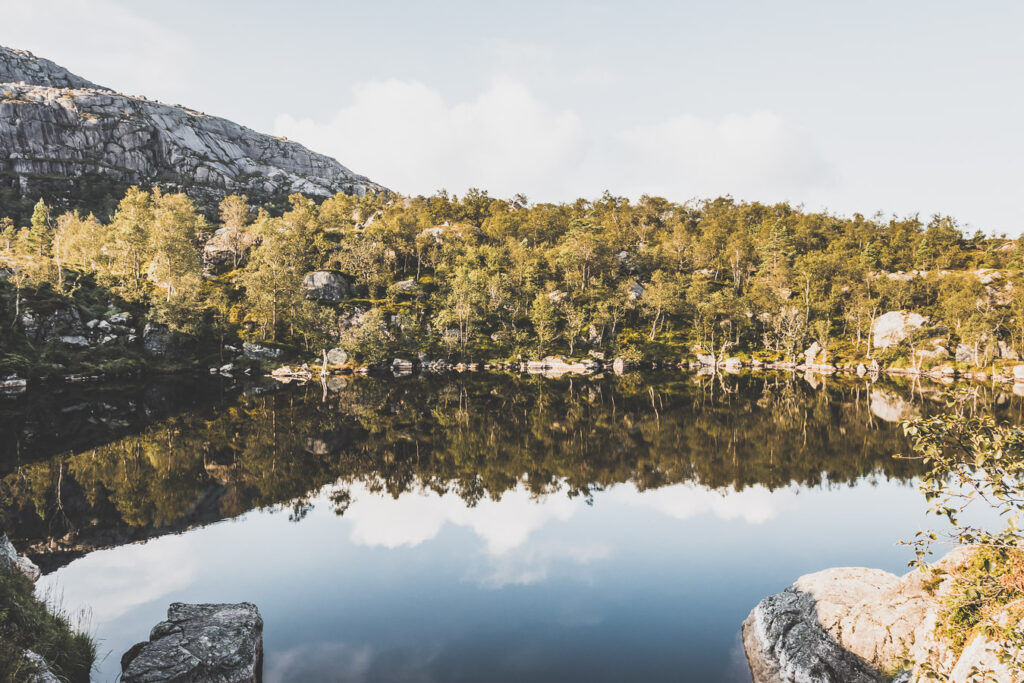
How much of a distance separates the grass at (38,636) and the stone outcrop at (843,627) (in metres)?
18.0

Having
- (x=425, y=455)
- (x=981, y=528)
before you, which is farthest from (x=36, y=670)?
(x=425, y=455)

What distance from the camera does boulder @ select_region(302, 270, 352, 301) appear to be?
380 ft

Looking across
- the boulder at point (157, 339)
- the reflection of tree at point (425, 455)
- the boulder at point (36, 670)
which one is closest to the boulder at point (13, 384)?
the boulder at point (157, 339)

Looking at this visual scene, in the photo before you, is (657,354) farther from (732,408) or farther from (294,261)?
(294,261)

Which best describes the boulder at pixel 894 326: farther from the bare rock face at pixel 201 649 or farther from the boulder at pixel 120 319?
the boulder at pixel 120 319

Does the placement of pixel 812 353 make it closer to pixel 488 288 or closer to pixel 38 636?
pixel 488 288

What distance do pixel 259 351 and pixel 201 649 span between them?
296ft

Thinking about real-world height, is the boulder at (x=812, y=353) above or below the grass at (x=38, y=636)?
above

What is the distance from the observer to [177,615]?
14852mm

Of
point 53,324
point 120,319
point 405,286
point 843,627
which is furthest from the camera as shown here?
point 405,286

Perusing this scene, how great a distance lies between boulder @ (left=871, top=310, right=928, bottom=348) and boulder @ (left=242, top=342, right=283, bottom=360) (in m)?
124

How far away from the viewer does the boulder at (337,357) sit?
3836 inches

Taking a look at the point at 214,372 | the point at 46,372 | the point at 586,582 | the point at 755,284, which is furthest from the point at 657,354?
the point at 46,372

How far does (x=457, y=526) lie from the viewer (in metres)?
26.6
